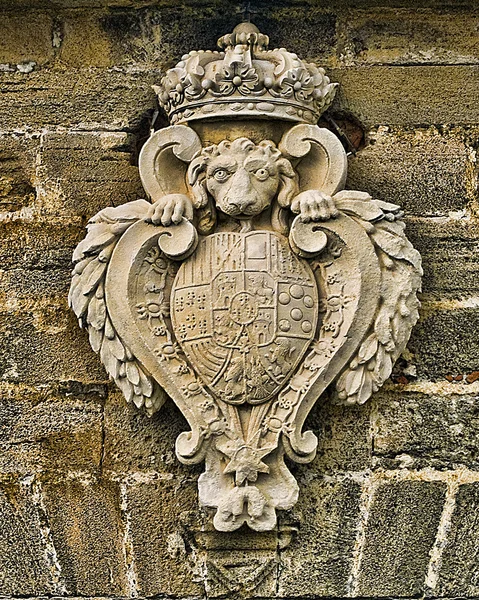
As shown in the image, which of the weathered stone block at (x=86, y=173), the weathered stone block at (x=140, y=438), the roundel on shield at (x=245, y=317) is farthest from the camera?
the weathered stone block at (x=86, y=173)

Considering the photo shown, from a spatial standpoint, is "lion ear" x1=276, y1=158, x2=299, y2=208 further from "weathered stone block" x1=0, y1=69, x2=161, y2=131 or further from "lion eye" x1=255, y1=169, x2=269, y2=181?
"weathered stone block" x1=0, y1=69, x2=161, y2=131

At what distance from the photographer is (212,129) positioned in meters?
3.01

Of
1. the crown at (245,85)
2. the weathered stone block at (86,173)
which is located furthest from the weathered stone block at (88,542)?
the crown at (245,85)

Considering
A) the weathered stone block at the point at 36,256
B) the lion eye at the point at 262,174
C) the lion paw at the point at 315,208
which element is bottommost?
the weathered stone block at the point at 36,256

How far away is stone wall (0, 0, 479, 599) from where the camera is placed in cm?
297

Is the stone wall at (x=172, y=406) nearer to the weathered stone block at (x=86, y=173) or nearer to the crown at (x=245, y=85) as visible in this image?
the weathered stone block at (x=86, y=173)

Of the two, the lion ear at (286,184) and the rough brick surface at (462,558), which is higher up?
the lion ear at (286,184)

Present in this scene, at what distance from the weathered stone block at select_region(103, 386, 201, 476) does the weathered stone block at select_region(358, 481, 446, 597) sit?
1.54ft

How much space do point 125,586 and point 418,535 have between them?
0.73 m

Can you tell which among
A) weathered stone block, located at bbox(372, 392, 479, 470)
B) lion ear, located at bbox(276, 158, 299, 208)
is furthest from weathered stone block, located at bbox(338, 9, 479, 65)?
weathered stone block, located at bbox(372, 392, 479, 470)

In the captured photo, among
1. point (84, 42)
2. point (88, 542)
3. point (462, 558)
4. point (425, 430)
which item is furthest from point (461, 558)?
point (84, 42)

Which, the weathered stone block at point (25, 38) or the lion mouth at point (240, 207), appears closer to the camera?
the lion mouth at point (240, 207)

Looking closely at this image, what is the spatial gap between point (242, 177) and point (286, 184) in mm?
121

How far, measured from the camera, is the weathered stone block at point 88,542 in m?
2.97
